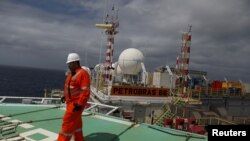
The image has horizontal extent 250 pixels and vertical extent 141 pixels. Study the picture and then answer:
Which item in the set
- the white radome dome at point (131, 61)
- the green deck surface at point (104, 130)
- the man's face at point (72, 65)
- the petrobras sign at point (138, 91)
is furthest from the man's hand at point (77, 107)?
the white radome dome at point (131, 61)

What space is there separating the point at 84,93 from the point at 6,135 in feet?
7.92

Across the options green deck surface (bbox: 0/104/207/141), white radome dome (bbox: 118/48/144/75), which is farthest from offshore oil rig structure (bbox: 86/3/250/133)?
green deck surface (bbox: 0/104/207/141)

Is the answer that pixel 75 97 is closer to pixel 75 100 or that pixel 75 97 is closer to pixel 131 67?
pixel 75 100

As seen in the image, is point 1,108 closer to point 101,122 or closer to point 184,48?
point 101,122

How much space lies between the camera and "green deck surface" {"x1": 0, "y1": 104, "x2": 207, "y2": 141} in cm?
782

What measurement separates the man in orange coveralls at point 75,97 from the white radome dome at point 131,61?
23.3 m

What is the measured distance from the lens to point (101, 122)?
912 cm

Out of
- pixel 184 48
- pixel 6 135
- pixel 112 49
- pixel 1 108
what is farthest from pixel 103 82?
pixel 6 135

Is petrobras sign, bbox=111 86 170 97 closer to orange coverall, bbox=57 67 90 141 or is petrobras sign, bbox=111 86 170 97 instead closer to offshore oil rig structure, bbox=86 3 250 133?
offshore oil rig structure, bbox=86 3 250 133

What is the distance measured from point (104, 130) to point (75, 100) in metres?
1.73

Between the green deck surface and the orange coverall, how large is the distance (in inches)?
36.1

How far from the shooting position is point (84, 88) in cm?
677

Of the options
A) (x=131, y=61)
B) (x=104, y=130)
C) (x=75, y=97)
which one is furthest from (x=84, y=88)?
(x=131, y=61)

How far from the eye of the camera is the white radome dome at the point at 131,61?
30330mm
